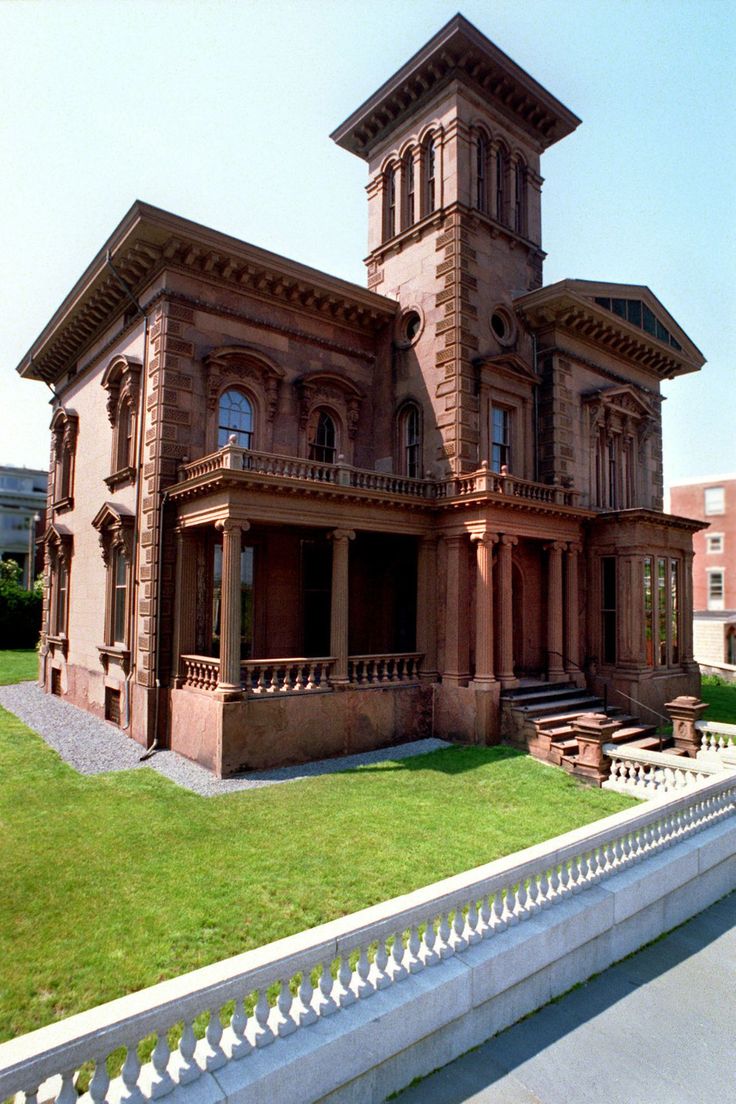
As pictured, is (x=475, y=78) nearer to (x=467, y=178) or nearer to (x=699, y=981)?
(x=467, y=178)

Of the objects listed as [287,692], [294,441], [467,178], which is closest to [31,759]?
[287,692]

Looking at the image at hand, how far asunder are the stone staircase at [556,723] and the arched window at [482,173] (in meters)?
13.9

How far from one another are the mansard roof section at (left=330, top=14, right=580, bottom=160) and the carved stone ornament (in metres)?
10.2

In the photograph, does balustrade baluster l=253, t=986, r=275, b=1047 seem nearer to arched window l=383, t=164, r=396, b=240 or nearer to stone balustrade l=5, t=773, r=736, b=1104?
stone balustrade l=5, t=773, r=736, b=1104

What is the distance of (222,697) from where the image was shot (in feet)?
41.2

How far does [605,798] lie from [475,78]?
19691 mm

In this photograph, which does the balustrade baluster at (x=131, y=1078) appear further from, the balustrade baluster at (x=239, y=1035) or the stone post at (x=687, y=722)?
the stone post at (x=687, y=722)

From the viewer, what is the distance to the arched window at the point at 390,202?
20250 millimetres

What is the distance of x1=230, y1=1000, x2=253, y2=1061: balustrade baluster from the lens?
4.18m

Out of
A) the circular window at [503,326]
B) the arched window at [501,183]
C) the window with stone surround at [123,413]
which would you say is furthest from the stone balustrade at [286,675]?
the arched window at [501,183]

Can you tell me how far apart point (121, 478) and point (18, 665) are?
16.7 m

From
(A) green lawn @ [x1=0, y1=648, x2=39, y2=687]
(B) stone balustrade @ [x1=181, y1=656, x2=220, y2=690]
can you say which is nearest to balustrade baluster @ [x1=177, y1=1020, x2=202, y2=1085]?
(B) stone balustrade @ [x1=181, y1=656, x2=220, y2=690]

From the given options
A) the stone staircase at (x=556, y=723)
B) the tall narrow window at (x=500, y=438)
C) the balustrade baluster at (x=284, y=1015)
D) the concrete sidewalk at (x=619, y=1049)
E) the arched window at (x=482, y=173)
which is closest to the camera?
the balustrade baluster at (x=284, y=1015)

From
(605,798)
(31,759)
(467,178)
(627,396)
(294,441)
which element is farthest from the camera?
(627,396)
